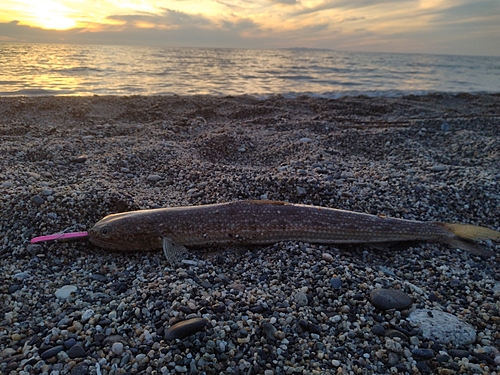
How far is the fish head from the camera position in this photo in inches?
154

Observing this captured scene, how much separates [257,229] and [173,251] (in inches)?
41.2

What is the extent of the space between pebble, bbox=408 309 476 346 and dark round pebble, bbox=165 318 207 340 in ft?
6.11

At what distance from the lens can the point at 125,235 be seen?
3930 millimetres

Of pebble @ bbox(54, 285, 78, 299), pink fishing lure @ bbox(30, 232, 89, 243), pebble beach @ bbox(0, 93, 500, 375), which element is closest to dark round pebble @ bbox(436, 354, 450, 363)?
pebble beach @ bbox(0, 93, 500, 375)

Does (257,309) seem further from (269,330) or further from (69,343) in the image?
(69,343)

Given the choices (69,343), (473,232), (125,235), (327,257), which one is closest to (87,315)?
(69,343)

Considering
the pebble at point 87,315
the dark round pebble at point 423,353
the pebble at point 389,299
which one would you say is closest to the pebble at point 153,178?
the pebble at point 87,315

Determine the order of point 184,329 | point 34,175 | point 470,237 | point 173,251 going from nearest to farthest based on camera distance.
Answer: point 184,329 → point 173,251 → point 470,237 → point 34,175

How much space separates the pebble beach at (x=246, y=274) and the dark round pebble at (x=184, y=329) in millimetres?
13

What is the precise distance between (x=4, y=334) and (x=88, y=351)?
793mm

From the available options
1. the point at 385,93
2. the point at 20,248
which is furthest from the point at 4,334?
the point at 385,93

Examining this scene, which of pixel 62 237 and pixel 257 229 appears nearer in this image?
pixel 62 237

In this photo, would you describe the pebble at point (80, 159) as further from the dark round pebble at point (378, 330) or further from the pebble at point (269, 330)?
the dark round pebble at point (378, 330)

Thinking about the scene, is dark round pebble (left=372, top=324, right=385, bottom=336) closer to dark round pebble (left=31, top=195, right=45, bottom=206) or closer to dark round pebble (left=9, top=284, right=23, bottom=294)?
dark round pebble (left=9, top=284, right=23, bottom=294)
